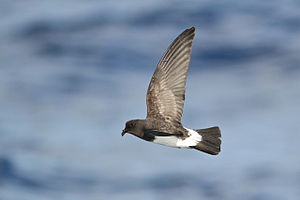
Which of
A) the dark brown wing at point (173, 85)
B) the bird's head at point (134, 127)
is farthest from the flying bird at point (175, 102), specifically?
the bird's head at point (134, 127)

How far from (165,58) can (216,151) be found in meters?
1.80

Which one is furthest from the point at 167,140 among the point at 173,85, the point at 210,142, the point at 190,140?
the point at 173,85

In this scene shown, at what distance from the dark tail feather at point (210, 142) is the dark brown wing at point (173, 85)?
495 mm

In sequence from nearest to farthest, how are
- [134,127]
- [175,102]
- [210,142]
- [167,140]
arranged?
[134,127], [167,140], [210,142], [175,102]

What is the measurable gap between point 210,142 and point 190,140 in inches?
14.5

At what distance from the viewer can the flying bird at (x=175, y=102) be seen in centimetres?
947

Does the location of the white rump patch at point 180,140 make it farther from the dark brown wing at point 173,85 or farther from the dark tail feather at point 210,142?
Result: the dark brown wing at point 173,85

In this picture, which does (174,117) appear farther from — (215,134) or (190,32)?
(190,32)

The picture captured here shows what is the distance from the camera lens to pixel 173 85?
395 inches

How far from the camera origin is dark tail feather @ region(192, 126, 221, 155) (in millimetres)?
9496

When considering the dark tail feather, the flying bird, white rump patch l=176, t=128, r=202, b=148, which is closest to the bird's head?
the flying bird

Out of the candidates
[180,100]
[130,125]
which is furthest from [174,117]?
[130,125]

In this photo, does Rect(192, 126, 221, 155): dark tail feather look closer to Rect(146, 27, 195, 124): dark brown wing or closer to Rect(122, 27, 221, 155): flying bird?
Rect(122, 27, 221, 155): flying bird

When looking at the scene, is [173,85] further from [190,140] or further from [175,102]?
[190,140]
